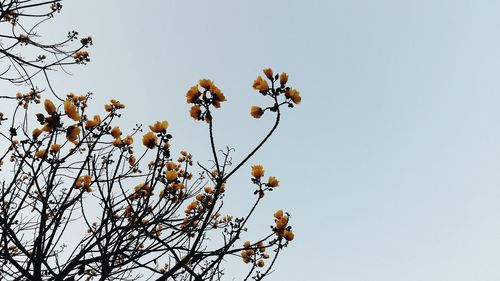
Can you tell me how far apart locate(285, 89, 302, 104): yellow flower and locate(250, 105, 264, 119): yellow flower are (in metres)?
0.31

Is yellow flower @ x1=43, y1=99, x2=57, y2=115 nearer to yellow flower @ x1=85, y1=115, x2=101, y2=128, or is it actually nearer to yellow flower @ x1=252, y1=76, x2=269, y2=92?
yellow flower @ x1=85, y1=115, x2=101, y2=128

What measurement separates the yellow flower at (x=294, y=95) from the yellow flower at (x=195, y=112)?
772 millimetres

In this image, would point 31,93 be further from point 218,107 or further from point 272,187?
point 272,187

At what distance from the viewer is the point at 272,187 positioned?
352 cm

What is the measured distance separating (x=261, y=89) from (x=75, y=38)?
11.0 feet

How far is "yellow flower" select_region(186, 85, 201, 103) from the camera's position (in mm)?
2857

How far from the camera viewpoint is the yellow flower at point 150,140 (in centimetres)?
330

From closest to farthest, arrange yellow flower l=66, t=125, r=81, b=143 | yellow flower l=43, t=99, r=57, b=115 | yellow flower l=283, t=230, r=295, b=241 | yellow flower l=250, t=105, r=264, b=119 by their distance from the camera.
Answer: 1. yellow flower l=43, t=99, r=57, b=115
2. yellow flower l=66, t=125, r=81, b=143
3. yellow flower l=250, t=105, r=264, b=119
4. yellow flower l=283, t=230, r=295, b=241

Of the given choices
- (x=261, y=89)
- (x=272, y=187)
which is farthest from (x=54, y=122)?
(x=272, y=187)

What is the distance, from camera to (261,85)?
115 inches

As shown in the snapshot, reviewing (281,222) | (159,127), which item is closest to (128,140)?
(159,127)

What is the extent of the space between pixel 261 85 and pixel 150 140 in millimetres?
1236

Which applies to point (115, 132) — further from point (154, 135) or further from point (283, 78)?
point (283, 78)

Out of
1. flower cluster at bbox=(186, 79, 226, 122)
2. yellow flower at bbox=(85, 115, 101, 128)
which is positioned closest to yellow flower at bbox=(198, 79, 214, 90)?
flower cluster at bbox=(186, 79, 226, 122)
